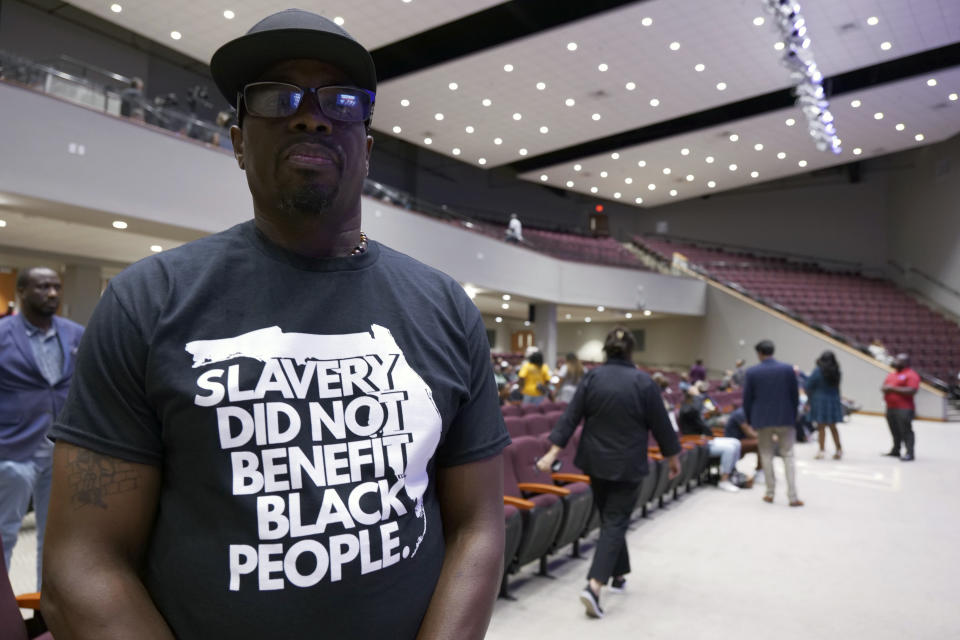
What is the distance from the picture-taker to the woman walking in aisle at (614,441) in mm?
3451

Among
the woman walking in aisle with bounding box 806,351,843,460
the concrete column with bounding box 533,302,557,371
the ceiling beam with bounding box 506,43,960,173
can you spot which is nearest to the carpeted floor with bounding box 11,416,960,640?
the woman walking in aisle with bounding box 806,351,843,460

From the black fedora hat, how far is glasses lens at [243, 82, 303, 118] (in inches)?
1.5

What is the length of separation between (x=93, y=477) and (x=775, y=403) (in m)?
5.97

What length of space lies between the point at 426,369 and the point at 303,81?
44 cm

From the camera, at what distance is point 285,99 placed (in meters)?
0.89

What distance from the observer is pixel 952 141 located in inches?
719

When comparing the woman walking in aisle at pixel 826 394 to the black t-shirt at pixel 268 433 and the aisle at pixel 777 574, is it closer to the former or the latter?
the aisle at pixel 777 574

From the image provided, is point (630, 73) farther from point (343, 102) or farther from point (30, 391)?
point (343, 102)

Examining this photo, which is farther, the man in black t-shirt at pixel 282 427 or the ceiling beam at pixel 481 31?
the ceiling beam at pixel 481 31

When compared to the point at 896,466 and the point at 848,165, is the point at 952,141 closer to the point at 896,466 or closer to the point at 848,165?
the point at 848,165

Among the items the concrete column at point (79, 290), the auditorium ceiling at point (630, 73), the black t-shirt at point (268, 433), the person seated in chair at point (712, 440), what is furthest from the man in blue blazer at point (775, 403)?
the concrete column at point (79, 290)

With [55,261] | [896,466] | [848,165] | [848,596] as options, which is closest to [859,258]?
[848,165]

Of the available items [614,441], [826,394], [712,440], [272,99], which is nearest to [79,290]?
[712,440]

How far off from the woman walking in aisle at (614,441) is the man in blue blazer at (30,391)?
2388mm
